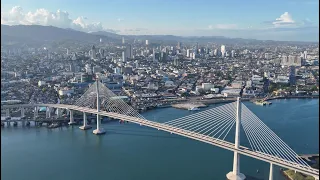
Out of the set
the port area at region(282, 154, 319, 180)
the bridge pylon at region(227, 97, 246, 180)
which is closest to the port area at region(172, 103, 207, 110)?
the port area at region(282, 154, 319, 180)

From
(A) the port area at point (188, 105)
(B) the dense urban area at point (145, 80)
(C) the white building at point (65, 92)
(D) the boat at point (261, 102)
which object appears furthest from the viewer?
(C) the white building at point (65, 92)

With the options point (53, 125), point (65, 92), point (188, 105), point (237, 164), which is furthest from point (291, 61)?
point (237, 164)

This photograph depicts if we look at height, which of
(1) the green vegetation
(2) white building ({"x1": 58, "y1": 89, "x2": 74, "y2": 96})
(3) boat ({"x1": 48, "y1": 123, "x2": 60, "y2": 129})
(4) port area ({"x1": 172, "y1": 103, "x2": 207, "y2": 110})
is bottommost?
(3) boat ({"x1": 48, "y1": 123, "x2": 60, "y2": 129})

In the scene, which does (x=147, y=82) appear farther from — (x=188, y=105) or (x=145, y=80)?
(x=188, y=105)

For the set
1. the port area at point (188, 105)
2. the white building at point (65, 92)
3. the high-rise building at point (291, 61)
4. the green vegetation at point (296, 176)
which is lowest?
the green vegetation at point (296, 176)

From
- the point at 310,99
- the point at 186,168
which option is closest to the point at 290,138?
the point at 186,168

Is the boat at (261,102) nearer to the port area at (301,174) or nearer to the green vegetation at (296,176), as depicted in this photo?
the port area at (301,174)

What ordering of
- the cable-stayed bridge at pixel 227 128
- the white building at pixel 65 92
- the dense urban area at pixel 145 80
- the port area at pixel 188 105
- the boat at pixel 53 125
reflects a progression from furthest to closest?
the white building at pixel 65 92, the dense urban area at pixel 145 80, the port area at pixel 188 105, the boat at pixel 53 125, the cable-stayed bridge at pixel 227 128

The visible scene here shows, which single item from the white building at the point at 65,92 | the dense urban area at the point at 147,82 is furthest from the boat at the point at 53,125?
the white building at the point at 65,92

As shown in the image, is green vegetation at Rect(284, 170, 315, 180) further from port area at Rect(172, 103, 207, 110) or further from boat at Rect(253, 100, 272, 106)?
boat at Rect(253, 100, 272, 106)

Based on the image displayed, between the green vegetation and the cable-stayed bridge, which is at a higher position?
the cable-stayed bridge
